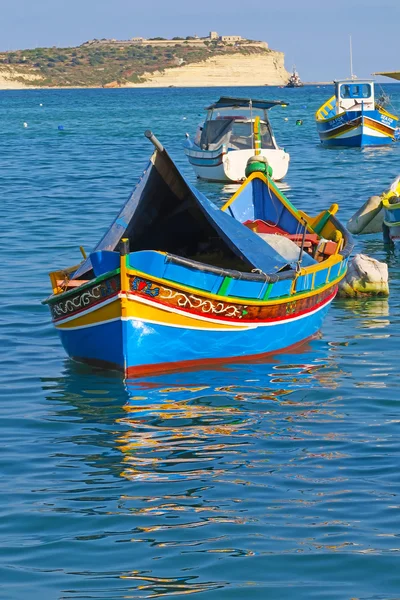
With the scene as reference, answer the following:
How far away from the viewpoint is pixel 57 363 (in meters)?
12.5

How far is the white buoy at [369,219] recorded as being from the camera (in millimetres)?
21188

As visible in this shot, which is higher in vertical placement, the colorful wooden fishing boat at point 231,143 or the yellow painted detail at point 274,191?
the colorful wooden fishing boat at point 231,143

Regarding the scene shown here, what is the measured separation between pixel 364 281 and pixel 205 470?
773cm

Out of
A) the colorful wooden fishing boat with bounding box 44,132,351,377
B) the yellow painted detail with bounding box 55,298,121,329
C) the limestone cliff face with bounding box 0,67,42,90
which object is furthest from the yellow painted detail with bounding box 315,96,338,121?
the limestone cliff face with bounding box 0,67,42,90

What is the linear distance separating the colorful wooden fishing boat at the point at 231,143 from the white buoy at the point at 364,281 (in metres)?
15.5

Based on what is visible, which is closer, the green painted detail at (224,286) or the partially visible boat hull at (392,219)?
the green painted detail at (224,286)

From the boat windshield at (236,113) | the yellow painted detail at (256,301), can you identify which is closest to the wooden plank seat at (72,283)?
the yellow painted detail at (256,301)

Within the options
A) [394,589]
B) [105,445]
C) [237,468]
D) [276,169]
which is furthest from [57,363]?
[276,169]

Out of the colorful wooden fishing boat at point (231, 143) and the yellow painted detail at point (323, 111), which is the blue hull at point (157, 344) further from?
the yellow painted detail at point (323, 111)

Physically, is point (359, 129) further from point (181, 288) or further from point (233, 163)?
point (181, 288)

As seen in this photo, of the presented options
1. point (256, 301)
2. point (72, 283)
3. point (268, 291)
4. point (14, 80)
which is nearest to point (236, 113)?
point (72, 283)

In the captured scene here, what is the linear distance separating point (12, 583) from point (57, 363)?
5.93 metres

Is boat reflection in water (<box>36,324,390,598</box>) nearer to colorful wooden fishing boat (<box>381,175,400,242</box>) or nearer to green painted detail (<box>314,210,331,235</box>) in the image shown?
green painted detail (<box>314,210,331,235</box>)

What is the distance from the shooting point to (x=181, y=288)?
1098 centimetres
